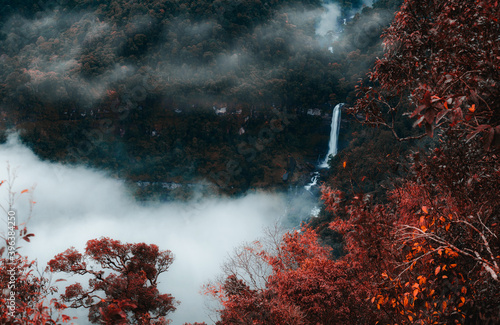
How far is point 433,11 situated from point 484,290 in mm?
3448

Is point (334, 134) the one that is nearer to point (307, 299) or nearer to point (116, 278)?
point (116, 278)

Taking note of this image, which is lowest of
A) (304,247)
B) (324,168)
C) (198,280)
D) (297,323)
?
(297,323)

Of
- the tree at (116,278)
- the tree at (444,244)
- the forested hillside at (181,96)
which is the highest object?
the forested hillside at (181,96)

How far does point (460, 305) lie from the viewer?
3.05m

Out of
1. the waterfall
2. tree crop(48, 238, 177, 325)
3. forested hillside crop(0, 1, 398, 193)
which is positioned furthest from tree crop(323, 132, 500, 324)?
the waterfall

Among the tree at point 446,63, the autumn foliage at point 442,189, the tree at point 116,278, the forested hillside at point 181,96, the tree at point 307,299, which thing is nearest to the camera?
the tree at point 446,63

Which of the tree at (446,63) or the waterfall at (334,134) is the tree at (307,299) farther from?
the waterfall at (334,134)

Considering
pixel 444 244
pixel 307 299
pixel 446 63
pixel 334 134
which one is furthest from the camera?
pixel 334 134

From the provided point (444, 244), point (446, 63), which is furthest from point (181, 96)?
point (444, 244)

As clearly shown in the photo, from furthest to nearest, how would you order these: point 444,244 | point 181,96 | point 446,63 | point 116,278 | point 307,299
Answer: point 181,96 < point 116,278 < point 307,299 < point 446,63 < point 444,244

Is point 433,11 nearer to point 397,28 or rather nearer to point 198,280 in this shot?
point 397,28

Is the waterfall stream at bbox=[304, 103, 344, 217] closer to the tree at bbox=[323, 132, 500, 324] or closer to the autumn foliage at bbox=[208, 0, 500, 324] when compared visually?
the autumn foliage at bbox=[208, 0, 500, 324]

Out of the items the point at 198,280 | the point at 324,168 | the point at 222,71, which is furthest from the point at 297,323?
the point at 222,71

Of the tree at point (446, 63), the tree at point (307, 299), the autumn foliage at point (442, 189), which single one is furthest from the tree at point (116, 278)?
the tree at point (446, 63)
